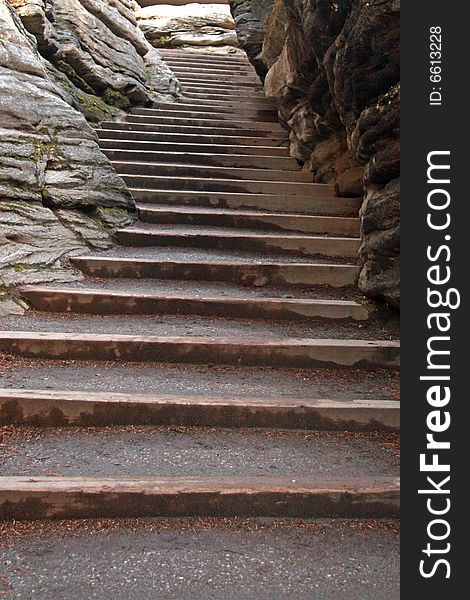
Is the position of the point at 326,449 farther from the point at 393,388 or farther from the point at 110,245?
the point at 110,245

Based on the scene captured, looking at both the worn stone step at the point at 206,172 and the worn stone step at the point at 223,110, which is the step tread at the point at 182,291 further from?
the worn stone step at the point at 223,110

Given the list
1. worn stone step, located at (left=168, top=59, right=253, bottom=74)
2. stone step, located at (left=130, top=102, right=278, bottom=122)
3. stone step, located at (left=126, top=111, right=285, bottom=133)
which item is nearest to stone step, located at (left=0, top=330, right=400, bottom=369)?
stone step, located at (left=126, top=111, right=285, bottom=133)

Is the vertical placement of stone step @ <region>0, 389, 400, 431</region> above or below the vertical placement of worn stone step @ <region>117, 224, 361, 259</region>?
below

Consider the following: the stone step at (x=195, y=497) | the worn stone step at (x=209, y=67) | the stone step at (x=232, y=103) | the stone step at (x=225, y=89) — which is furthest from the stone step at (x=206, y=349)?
the worn stone step at (x=209, y=67)

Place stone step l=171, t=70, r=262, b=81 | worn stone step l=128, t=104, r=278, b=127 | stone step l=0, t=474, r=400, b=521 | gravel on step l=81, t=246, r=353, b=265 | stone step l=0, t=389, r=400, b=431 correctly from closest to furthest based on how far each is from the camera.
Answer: stone step l=0, t=474, r=400, b=521
stone step l=0, t=389, r=400, b=431
gravel on step l=81, t=246, r=353, b=265
worn stone step l=128, t=104, r=278, b=127
stone step l=171, t=70, r=262, b=81

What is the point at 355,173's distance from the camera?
15.0ft

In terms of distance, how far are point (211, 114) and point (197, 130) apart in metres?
0.73

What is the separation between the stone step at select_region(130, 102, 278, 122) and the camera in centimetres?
652

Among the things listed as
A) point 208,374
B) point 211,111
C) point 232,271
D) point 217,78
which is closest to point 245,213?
point 232,271

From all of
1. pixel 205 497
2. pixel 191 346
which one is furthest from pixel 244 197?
pixel 205 497

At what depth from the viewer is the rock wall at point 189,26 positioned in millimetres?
11273

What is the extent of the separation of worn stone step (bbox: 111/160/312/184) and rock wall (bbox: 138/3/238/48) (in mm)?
7836

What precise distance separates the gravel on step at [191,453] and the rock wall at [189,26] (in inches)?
448

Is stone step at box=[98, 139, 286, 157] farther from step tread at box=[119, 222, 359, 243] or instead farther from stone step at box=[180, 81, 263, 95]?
stone step at box=[180, 81, 263, 95]
